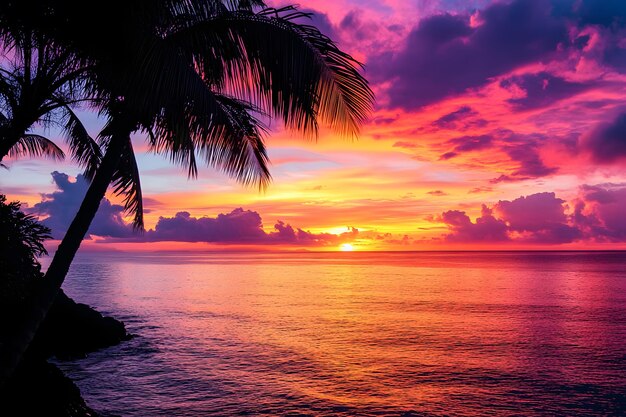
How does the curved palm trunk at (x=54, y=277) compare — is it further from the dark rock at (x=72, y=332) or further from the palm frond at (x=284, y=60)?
the dark rock at (x=72, y=332)

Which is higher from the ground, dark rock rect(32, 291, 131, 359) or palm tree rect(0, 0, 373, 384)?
Result: palm tree rect(0, 0, 373, 384)

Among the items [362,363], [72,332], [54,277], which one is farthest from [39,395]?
[72,332]

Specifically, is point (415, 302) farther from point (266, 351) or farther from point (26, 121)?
point (26, 121)

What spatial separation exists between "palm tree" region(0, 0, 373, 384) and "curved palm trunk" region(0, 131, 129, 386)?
0.01m

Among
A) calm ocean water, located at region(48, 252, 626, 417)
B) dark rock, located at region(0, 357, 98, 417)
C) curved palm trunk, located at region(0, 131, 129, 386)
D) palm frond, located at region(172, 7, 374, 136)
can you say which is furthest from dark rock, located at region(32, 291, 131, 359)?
palm frond, located at region(172, 7, 374, 136)

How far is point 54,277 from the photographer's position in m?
7.23

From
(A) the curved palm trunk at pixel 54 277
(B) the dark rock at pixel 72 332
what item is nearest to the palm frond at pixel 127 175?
(A) the curved palm trunk at pixel 54 277

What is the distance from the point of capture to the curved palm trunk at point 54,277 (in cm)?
711

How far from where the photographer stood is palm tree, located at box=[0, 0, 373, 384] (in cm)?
666

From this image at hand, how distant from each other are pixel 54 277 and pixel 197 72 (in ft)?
12.4

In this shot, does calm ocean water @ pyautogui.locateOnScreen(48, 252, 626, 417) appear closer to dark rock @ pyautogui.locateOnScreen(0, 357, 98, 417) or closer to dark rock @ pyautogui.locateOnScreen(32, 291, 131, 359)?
dark rock @ pyautogui.locateOnScreen(32, 291, 131, 359)

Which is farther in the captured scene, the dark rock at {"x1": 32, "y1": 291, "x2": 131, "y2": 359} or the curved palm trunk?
the dark rock at {"x1": 32, "y1": 291, "x2": 131, "y2": 359}

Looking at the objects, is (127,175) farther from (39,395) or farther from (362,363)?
(362,363)

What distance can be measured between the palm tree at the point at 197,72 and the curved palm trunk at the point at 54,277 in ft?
0.05
